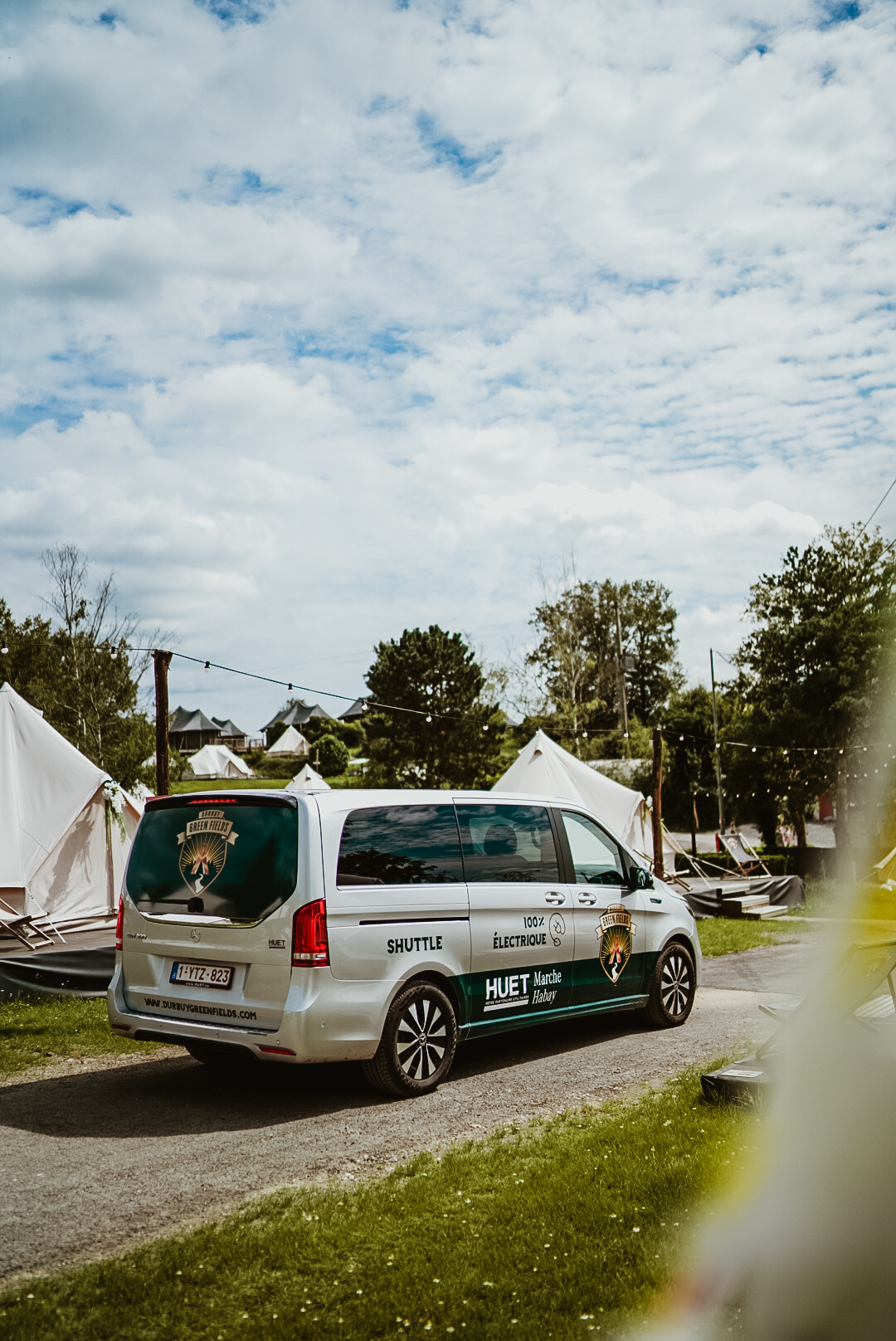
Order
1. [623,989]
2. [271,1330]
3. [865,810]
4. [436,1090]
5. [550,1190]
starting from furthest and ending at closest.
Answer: [623,989] < [436,1090] < [865,810] < [550,1190] < [271,1330]

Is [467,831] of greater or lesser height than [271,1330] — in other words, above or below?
above

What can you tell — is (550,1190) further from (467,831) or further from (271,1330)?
(467,831)

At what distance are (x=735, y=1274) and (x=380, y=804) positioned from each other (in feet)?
12.7

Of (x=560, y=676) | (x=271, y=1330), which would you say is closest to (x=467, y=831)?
(x=271, y=1330)

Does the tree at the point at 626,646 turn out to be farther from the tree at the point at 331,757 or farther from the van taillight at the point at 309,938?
the van taillight at the point at 309,938

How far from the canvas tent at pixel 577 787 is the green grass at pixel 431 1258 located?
53.8ft

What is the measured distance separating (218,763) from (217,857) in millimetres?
88878

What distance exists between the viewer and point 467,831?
7.50m

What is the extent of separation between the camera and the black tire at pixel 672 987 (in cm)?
878

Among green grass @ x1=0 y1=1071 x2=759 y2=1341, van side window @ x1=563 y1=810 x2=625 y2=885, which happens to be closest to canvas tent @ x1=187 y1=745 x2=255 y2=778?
van side window @ x1=563 y1=810 x2=625 y2=885

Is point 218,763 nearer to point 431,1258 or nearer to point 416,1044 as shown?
point 416,1044

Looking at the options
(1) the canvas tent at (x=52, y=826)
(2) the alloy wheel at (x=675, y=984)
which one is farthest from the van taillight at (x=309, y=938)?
(1) the canvas tent at (x=52, y=826)

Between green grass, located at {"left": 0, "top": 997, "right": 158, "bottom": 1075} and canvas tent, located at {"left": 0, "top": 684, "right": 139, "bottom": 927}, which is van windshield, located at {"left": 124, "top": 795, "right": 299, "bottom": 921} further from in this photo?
canvas tent, located at {"left": 0, "top": 684, "right": 139, "bottom": 927}

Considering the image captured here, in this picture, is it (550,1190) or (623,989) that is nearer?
(550,1190)
